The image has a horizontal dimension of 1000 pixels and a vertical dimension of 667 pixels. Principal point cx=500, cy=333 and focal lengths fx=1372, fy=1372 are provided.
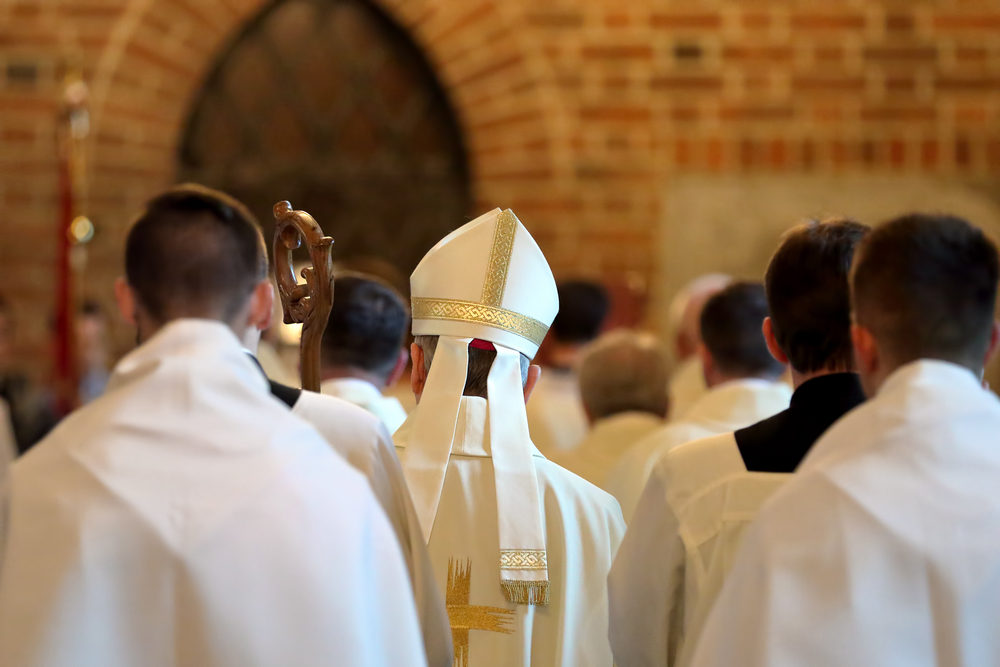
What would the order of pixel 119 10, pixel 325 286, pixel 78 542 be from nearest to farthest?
pixel 78 542
pixel 325 286
pixel 119 10

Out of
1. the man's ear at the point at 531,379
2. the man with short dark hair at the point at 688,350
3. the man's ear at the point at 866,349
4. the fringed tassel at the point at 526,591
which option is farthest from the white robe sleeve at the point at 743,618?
the man with short dark hair at the point at 688,350

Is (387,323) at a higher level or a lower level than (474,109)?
lower

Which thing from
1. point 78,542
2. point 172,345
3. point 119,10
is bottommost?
point 78,542

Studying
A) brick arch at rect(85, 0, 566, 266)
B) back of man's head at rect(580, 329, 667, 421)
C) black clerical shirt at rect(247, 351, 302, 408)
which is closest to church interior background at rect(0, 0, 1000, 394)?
brick arch at rect(85, 0, 566, 266)

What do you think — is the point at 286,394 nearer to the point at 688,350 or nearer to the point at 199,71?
the point at 688,350

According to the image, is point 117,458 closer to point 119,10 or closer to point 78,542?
point 78,542

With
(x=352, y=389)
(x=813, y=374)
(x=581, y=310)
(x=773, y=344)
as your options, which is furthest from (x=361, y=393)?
(x=581, y=310)

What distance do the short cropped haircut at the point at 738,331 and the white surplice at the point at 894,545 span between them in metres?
2.00

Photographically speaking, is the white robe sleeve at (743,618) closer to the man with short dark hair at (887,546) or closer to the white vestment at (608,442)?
the man with short dark hair at (887,546)

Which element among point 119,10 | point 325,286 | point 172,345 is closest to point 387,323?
point 325,286

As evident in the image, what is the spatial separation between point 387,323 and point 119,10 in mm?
5132

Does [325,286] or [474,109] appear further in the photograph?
[474,109]

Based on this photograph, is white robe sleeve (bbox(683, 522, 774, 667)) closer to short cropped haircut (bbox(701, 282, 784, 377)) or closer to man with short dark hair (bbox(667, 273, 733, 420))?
short cropped haircut (bbox(701, 282, 784, 377))

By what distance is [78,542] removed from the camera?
1.92 m
